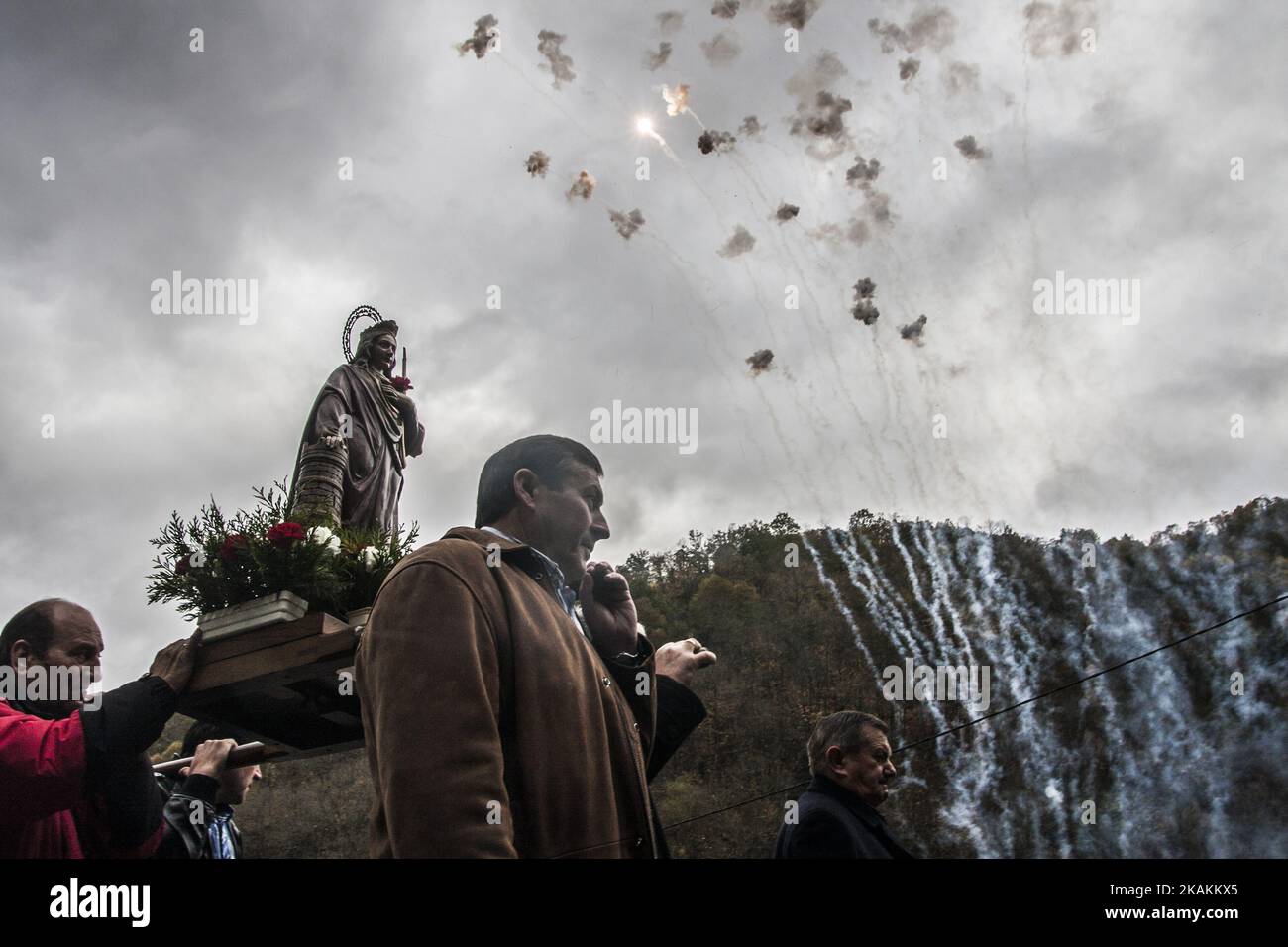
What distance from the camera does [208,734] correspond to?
5.47 meters

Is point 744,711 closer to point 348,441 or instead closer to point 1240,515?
point 1240,515

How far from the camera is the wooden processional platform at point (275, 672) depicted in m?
4.48

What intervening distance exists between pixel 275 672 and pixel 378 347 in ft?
13.3

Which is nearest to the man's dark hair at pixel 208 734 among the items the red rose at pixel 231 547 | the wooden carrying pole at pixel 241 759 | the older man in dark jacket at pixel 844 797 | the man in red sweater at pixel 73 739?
A: the wooden carrying pole at pixel 241 759

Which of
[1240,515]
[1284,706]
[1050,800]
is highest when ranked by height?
[1240,515]

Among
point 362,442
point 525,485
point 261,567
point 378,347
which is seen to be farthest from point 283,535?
point 378,347

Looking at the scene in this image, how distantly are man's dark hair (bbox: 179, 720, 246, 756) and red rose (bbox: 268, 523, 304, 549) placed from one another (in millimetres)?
1103

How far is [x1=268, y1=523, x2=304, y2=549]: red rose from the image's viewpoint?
468 centimetres

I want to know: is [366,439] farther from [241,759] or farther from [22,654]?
[22,654]

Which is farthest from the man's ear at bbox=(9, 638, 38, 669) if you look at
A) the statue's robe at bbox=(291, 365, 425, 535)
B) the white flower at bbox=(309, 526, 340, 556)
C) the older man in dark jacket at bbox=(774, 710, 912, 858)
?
the older man in dark jacket at bbox=(774, 710, 912, 858)
